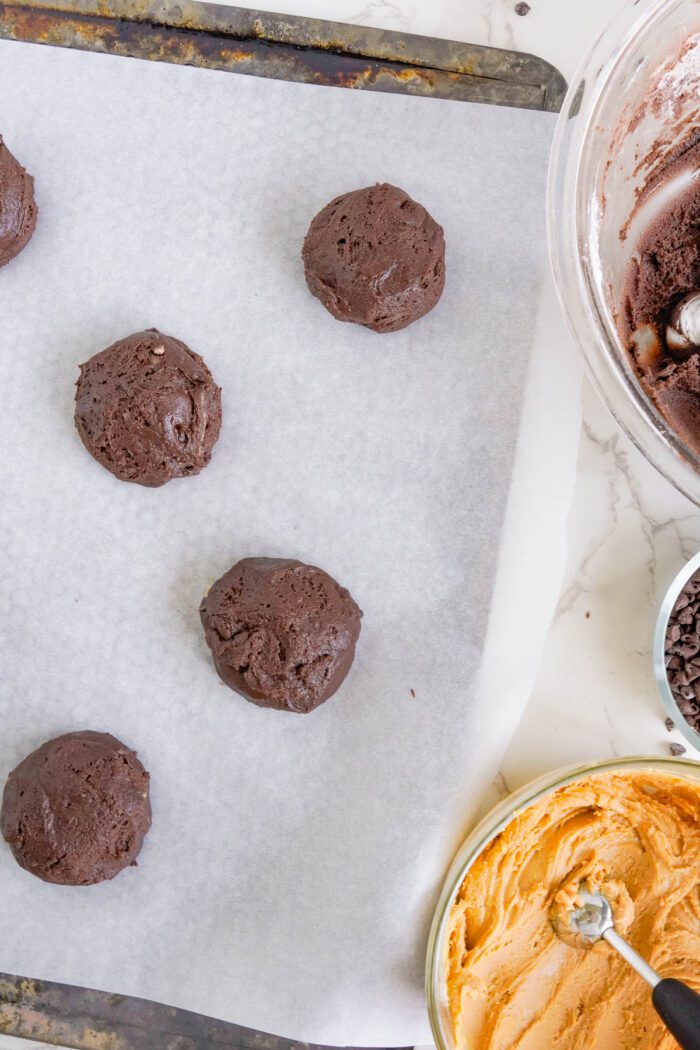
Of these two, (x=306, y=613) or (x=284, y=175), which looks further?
(x=284, y=175)

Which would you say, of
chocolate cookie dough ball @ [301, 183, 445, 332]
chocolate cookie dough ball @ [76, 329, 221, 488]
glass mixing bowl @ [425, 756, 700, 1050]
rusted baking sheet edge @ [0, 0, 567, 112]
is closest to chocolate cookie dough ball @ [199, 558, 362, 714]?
chocolate cookie dough ball @ [76, 329, 221, 488]

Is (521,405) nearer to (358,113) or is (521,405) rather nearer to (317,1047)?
(358,113)

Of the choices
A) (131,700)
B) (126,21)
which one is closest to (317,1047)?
(131,700)

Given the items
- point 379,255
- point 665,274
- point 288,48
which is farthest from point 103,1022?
point 288,48

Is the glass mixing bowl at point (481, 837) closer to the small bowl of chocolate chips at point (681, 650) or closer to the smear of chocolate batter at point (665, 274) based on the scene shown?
the small bowl of chocolate chips at point (681, 650)

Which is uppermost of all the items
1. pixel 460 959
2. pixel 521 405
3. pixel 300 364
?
pixel 521 405

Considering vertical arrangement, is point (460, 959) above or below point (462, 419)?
below

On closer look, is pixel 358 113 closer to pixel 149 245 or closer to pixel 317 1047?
pixel 149 245

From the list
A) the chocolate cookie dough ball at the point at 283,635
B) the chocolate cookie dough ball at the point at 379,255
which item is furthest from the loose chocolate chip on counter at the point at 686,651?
the chocolate cookie dough ball at the point at 379,255
